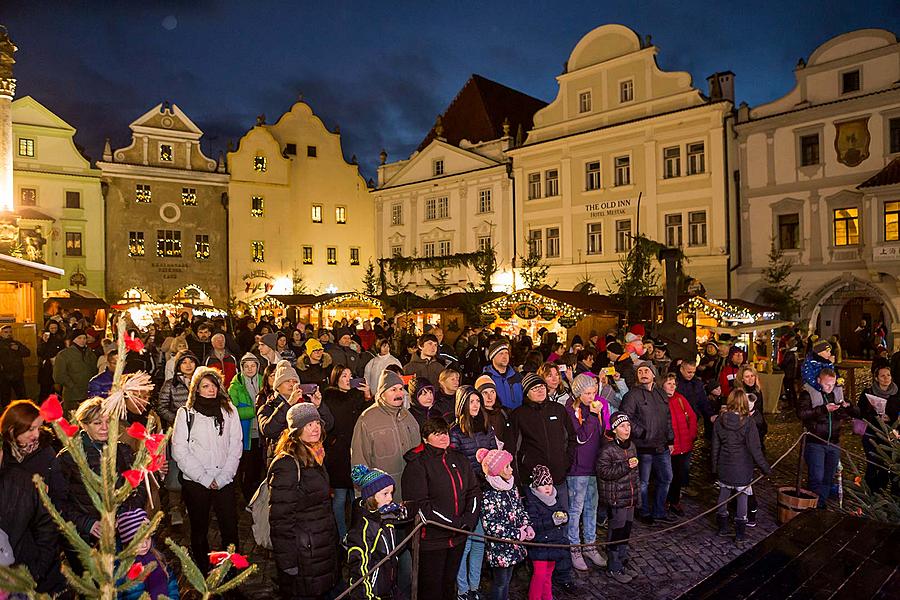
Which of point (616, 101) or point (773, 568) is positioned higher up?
point (616, 101)

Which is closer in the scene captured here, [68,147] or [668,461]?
[668,461]

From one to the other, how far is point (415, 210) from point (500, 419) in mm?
30060

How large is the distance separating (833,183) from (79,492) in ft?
82.8

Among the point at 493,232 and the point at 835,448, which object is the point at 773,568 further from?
the point at 493,232

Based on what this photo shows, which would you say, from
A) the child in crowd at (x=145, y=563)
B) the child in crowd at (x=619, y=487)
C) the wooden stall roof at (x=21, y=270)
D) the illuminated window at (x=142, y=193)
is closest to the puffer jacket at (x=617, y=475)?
the child in crowd at (x=619, y=487)

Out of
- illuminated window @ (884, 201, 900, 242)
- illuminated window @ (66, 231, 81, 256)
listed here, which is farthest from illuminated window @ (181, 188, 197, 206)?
illuminated window @ (884, 201, 900, 242)

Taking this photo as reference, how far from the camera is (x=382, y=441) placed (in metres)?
5.32

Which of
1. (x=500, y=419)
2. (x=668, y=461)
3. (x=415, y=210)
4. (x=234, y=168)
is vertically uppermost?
(x=234, y=168)

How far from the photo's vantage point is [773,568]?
392cm

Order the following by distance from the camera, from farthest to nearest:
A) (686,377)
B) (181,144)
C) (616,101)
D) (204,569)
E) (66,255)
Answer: (181,144) < (66,255) < (616,101) < (686,377) < (204,569)

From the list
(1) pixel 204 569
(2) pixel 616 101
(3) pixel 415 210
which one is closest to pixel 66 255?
(3) pixel 415 210

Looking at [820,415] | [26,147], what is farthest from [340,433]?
[26,147]

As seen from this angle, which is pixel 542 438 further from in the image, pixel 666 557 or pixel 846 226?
pixel 846 226

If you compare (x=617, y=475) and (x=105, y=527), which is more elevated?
(x=105, y=527)
